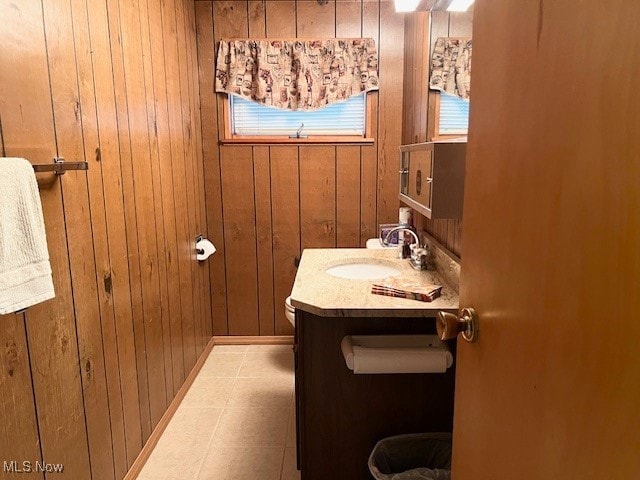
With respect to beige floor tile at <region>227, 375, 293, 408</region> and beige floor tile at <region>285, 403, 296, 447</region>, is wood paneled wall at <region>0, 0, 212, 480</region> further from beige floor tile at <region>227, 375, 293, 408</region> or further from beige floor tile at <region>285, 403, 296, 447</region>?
beige floor tile at <region>285, 403, 296, 447</region>

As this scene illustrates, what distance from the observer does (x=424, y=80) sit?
219 centimetres

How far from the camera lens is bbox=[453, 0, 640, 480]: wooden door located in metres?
0.46

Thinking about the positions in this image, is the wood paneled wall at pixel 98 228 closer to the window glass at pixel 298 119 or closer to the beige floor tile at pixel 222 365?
the beige floor tile at pixel 222 365

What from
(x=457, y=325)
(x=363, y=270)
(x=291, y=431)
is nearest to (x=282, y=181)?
(x=363, y=270)

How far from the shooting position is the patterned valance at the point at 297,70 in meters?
2.80

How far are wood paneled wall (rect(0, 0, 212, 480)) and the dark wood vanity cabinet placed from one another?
2.38 feet

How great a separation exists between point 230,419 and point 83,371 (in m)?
1.02

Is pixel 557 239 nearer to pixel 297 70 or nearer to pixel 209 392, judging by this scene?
pixel 209 392

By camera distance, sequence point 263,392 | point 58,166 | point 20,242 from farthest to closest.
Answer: point 263,392, point 58,166, point 20,242

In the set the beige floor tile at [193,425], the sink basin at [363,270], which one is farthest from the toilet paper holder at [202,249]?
the sink basin at [363,270]

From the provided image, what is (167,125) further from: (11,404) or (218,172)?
(11,404)

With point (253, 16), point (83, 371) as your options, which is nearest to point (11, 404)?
point (83, 371)

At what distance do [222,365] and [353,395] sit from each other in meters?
1.50

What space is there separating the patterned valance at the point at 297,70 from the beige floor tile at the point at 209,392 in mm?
1778
